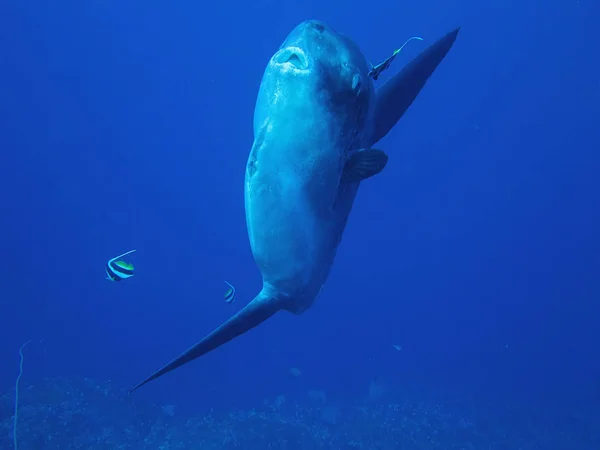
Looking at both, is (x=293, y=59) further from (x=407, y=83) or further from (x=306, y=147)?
(x=407, y=83)

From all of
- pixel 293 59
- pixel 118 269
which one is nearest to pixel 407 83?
pixel 293 59

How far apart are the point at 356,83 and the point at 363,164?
43 cm

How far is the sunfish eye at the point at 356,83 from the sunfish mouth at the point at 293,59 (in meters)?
0.23

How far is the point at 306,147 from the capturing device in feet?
5.10

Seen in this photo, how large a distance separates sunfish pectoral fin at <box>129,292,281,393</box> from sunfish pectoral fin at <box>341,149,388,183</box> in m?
0.82

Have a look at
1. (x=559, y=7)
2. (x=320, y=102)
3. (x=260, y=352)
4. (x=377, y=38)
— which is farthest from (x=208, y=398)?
(x=559, y=7)

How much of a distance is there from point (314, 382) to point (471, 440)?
33.8ft

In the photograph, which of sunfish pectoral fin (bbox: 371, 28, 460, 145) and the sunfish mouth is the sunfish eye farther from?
sunfish pectoral fin (bbox: 371, 28, 460, 145)

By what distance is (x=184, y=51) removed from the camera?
4366cm

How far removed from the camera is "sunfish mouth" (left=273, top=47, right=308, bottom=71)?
1473mm

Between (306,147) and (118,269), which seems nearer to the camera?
(306,147)

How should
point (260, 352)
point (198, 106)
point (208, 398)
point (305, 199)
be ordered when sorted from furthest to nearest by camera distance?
point (198, 106) → point (260, 352) → point (208, 398) → point (305, 199)

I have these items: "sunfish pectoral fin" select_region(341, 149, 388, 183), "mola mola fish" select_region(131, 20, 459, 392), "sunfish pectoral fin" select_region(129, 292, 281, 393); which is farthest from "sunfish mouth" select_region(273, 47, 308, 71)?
"sunfish pectoral fin" select_region(129, 292, 281, 393)

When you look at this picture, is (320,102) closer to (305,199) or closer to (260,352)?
(305,199)
